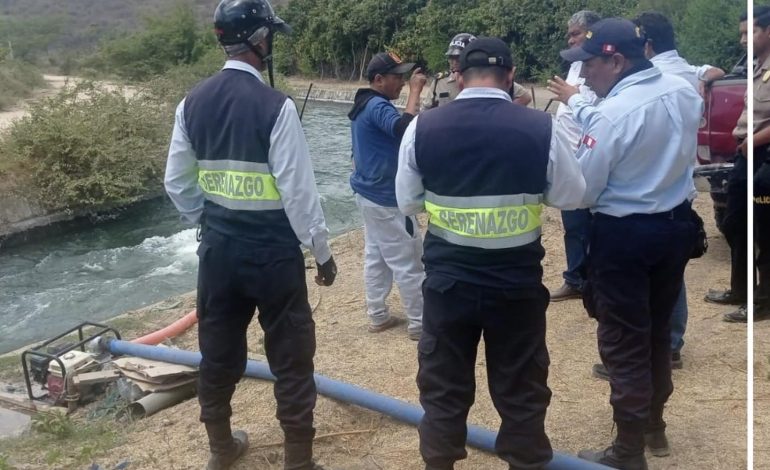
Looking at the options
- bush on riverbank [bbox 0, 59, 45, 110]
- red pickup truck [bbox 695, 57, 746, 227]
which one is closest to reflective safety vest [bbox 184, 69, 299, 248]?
red pickup truck [bbox 695, 57, 746, 227]

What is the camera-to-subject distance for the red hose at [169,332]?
625 cm

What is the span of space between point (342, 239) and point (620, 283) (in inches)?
227

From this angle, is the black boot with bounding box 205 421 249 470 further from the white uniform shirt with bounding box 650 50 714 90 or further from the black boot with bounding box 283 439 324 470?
the white uniform shirt with bounding box 650 50 714 90

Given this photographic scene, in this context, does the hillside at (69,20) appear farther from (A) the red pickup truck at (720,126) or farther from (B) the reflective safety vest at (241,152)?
(B) the reflective safety vest at (241,152)

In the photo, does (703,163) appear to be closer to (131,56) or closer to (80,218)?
(80,218)

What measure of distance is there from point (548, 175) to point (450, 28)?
1103 inches

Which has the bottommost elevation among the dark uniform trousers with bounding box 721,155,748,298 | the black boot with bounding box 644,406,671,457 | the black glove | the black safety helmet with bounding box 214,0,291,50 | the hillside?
the black boot with bounding box 644,406,671,457

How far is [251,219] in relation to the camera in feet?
11.5

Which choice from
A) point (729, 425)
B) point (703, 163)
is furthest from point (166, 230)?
point (729, 425)

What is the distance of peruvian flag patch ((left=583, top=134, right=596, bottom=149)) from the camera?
3.36 metres

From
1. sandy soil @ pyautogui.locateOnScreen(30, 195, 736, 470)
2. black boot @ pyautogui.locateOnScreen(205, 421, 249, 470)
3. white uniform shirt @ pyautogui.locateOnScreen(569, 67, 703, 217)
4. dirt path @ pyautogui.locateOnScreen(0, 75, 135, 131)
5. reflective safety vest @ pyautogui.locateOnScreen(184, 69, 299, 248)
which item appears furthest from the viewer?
dirt path @ pyautogui.locateOnScreen(0, 75, 135, 131)

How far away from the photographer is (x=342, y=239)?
8.96 metres

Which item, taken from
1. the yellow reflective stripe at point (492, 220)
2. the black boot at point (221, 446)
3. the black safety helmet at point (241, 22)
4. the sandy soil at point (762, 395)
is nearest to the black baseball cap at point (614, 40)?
the yellow reflective stripe at point (492, 220)

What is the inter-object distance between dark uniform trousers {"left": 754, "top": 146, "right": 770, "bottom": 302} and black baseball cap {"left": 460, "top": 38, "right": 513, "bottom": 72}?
8.31 ft
